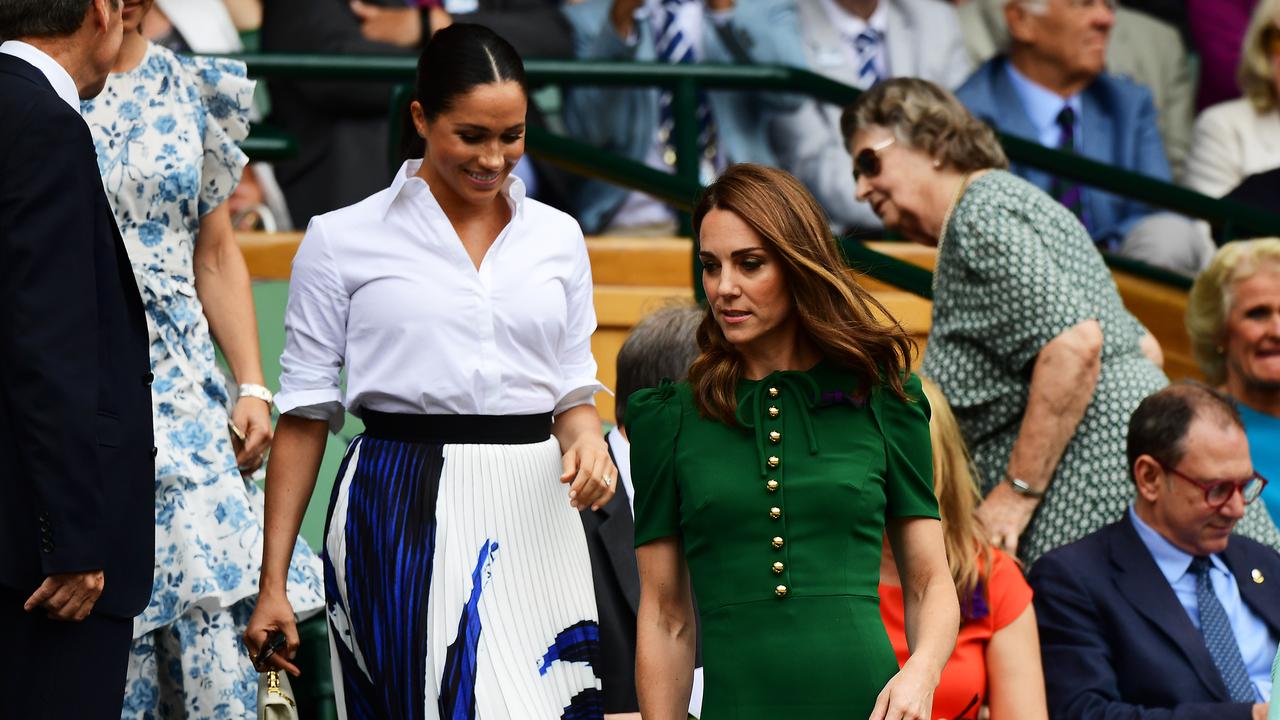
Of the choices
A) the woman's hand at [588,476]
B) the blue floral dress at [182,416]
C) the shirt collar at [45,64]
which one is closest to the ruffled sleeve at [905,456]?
the woman's hand at [588,476]

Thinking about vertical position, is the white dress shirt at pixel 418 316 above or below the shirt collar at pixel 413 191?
below

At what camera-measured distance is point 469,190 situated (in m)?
3.76

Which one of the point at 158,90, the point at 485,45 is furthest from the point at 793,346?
the point at 158,90

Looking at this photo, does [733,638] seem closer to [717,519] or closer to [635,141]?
[717,519]

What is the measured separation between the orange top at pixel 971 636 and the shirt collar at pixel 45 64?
2.06 m

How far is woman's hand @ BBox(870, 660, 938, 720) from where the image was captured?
10.3ft

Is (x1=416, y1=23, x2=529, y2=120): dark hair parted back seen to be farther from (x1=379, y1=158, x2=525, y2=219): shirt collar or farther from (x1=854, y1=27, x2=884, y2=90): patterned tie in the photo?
(x1=854, y1=27, x2=884, y2=90): patterned tie

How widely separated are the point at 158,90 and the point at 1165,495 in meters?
2.58

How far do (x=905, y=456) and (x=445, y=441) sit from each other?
2.90 ft

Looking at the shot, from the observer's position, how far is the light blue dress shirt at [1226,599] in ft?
16.5

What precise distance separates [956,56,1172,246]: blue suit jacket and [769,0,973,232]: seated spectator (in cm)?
27

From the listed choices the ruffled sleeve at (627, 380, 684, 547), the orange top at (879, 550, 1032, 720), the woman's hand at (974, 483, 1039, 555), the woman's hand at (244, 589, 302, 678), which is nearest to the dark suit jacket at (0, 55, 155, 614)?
the woman's hand at (244, 589, 302, 678)

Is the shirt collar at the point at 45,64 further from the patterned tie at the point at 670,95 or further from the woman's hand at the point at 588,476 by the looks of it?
the patterned tie at the point at 670,95

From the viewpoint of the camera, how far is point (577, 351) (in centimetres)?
391
